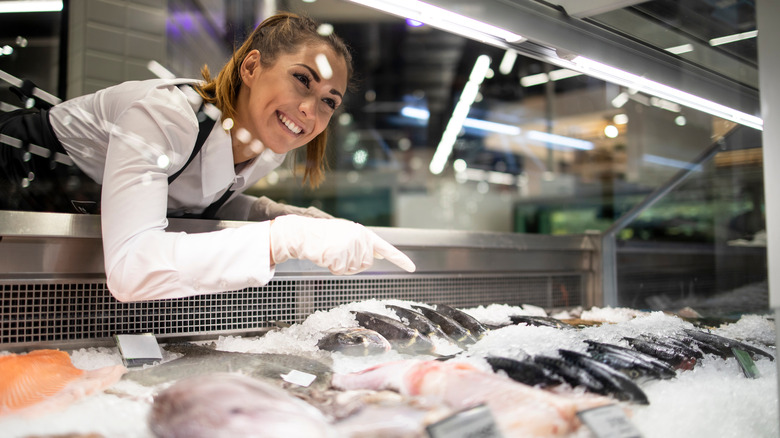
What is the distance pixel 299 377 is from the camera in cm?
116

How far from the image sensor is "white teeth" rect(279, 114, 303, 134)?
1.56 m

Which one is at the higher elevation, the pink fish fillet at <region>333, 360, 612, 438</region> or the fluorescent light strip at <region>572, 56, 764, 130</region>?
the fluorescent light strip at <region>572, 56, 764, 130</region>

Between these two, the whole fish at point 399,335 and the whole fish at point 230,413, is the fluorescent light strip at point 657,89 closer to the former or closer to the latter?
the whole fish at point 399,335

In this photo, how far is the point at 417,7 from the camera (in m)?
1.34

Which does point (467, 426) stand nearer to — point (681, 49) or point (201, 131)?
point (201, 131)

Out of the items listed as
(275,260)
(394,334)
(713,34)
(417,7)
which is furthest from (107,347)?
(713,34)

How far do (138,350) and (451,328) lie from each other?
88 cm

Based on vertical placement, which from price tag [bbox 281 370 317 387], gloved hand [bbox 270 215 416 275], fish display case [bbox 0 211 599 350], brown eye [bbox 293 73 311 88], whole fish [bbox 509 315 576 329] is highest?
brown eye [bbox 293 73 311 88]

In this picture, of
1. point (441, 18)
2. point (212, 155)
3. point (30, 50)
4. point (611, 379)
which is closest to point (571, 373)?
point (611, 379)

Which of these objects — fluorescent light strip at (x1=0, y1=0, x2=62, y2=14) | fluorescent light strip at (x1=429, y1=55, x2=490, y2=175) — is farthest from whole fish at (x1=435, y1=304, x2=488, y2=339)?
fluorescent light strip at (x1=429, y1=55, x2=490, y2=175)

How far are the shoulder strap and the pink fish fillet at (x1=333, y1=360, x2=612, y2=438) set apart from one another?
0.83 metres

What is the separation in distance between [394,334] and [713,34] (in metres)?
1.41

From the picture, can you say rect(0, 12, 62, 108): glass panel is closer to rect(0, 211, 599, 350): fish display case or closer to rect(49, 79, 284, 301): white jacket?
rect(49, 79, 284, 301): white jacket

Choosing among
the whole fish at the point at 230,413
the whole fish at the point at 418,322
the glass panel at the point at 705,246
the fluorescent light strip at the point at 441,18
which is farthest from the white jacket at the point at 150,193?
the glass panel at the point at 705,246
